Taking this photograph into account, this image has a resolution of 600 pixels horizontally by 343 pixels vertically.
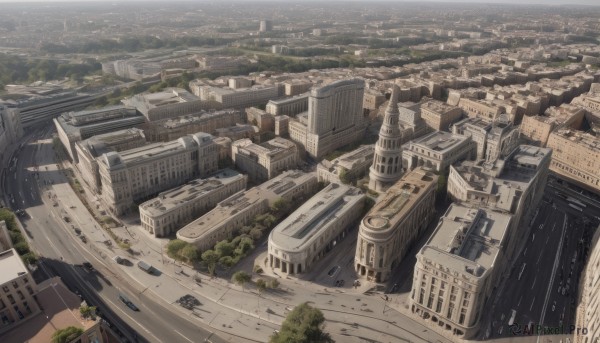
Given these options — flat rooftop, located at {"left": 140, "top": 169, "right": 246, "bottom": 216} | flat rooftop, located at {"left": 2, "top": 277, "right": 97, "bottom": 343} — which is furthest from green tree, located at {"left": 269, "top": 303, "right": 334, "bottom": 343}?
flat rooftop, located at {"left": 140, "top": 169, "right": 246, "bottom": 216}

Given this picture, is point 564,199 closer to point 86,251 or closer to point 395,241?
point 395,241

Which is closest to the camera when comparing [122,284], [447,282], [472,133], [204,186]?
[447,282]

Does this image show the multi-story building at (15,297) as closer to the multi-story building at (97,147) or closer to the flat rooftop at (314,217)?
the flat rooftop at (314,217)

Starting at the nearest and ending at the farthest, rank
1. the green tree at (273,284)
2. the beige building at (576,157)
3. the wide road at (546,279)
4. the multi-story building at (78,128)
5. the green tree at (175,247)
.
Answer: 1. the wide road at (546,279)
2. the green tree at (273,284)
3. the green tree at (175,247)
4. the beige building at (576,157)
5. the multi-story building at (78,128)

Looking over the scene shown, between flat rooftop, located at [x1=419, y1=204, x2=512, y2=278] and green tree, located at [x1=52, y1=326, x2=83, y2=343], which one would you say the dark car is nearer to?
green tree, located at [x1=52, y1=326, x2=83, y2=343]

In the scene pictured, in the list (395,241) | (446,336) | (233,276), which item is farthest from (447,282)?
(233,276)

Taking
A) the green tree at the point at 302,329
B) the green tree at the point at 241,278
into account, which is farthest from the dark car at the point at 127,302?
the green tree at the point at 302,329

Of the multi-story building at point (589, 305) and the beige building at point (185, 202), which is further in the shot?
the beige building at point (185, 202)
